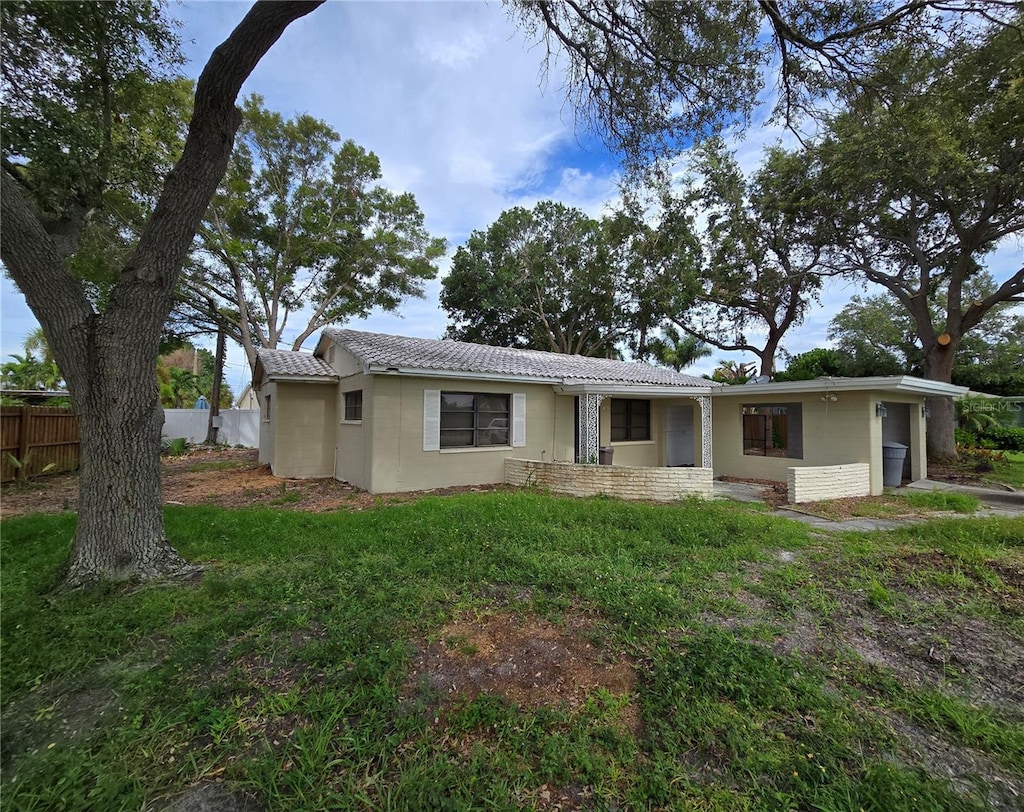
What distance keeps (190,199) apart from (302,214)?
670 inches

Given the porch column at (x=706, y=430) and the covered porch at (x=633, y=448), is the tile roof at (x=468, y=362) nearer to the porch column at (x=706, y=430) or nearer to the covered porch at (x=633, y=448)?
the covered porch at (x=633, y=448)

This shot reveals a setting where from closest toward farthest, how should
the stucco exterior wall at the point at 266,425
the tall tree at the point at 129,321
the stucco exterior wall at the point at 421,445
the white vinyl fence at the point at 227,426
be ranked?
the tall tree at the point at 129,321 < the stucco exterior wall at the point at 421,445 < the stucco exterior wall at the point at 266,425 < the white vinyl fence at the point at 227,426

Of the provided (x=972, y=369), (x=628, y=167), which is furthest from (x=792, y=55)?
(x=972, y=369)

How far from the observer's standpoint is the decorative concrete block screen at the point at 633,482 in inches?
348

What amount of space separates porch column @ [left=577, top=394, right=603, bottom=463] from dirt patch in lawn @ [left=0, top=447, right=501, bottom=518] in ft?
8.42

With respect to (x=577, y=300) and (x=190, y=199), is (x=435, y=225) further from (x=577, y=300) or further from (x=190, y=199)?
(x=190, y=199)

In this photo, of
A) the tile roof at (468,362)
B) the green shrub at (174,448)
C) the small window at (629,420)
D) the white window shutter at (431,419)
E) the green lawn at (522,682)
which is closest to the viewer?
the green lawn at (522,682)

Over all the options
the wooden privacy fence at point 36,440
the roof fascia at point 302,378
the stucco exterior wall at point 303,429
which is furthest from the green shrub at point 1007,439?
the wooden privacy fence at point 36,440

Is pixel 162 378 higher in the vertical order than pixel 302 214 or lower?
lower

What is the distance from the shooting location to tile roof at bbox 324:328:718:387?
9.42 metres

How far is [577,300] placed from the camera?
2552cm

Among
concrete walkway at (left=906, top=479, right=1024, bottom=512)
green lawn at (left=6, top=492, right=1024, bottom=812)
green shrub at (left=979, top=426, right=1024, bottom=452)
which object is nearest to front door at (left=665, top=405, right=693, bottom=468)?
concrete walkway at (left=906, top=479, right=1024, bottom=512)

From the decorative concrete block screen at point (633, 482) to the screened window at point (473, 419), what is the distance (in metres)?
2.03

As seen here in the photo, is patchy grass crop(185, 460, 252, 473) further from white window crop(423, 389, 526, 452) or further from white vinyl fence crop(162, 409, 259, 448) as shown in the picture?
white window crop(423, 389, 526, 452)
